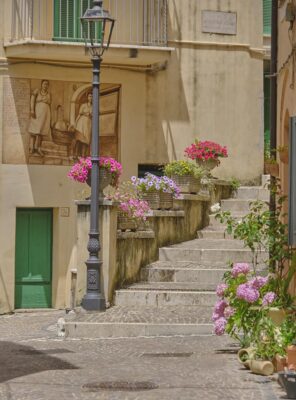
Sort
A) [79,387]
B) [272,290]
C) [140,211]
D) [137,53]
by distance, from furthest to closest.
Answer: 1. [137,53]
2. [140,211]
3. [272,290]
4. [79,387]

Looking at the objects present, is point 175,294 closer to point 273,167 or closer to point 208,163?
point 273,167

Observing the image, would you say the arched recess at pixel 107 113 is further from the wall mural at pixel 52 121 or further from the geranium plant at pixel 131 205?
the geranium plant at pixel 131 205

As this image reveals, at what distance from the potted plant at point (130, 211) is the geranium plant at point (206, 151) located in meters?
3.31

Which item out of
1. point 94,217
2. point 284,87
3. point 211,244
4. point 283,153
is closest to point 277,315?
point 283,153

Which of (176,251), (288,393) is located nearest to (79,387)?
(288,393)

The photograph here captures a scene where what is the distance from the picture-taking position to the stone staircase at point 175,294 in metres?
16.3

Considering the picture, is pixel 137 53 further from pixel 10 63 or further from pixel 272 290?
pixel 272 290

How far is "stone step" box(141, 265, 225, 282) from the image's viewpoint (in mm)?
19031

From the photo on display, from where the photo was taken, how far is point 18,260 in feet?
76.8

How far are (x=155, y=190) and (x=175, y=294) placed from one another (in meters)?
2.69

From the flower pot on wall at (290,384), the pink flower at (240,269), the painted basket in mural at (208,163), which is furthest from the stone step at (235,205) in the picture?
the flower pot on wall at (290,384)

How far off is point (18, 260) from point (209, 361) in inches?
411

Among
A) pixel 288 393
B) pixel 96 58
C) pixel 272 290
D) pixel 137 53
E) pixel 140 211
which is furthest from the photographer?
pixel 137 53

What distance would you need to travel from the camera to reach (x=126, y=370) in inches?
510
